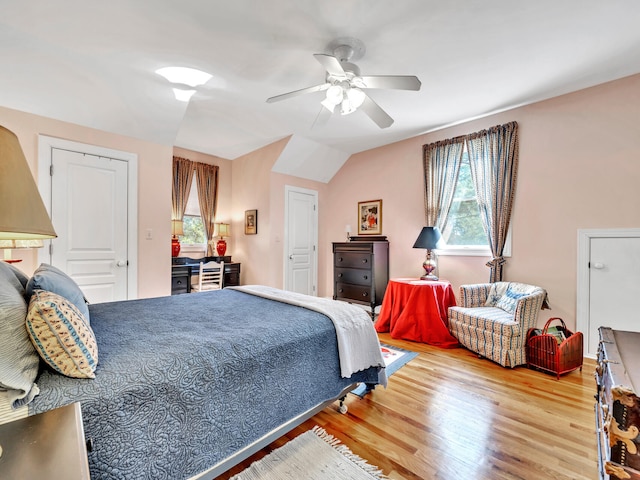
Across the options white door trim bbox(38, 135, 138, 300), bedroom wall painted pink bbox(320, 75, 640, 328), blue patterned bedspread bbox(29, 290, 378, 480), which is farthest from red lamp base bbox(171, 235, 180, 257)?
bedroom wall painted pink bbox(320, 75, 640, 328)

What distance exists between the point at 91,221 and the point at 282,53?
2.69m

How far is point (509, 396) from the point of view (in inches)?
85.7

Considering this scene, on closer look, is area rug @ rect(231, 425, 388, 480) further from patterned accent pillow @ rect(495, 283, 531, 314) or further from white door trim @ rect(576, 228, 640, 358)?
white door trim @ rect(576, 228, 640, 358)

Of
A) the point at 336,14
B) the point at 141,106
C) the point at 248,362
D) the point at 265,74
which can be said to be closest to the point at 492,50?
the point at 336,14

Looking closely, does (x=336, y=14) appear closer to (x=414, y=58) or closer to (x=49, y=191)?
(x=414, y=58)

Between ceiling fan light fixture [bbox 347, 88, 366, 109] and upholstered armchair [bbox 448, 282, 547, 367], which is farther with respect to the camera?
upholstered armchair [bbox 448, 282, 547, 367]

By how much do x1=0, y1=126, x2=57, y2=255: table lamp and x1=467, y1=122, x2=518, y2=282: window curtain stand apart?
3795 mm

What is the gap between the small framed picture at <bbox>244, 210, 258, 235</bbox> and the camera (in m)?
4.84

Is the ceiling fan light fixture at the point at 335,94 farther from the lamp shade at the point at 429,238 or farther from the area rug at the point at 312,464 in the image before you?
the area rug at the point at 312,464

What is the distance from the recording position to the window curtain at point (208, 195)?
5010 mm

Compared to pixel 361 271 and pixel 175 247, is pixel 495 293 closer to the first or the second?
pixel 361 271

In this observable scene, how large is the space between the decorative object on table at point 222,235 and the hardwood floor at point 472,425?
3.59 meters

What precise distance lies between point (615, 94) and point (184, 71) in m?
3.98

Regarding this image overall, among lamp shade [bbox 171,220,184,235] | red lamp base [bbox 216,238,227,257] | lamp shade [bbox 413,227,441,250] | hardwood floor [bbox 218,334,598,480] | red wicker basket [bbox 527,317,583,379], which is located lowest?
hardwood floor [bbox 218,334,598,480]
